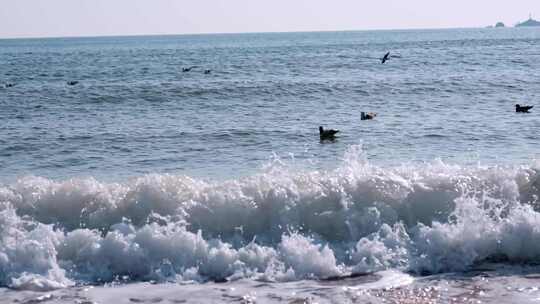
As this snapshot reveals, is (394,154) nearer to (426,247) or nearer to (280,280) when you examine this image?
(426,247)

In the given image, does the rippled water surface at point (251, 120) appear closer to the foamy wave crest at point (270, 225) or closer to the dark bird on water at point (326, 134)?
the dark bird on water at point (326, 134)

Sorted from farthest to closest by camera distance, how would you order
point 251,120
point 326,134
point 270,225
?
point 251,120 → point 326,134 → point 270,225

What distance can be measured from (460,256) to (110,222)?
5.16 m

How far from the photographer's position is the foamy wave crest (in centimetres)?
959

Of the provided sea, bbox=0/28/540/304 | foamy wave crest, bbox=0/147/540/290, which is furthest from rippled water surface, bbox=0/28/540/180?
foamy wave crest, bbox=0/147/540/290

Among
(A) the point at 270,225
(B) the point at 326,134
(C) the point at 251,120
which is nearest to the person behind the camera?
(A) the point at 270,225

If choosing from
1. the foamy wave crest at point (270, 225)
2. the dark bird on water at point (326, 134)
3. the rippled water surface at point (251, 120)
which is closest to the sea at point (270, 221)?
the foamy wave crest at point (270, 225)

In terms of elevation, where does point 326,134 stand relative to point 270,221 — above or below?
above

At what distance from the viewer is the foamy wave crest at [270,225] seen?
378 inches

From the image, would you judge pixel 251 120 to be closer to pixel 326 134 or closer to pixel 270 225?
pixel 326 134

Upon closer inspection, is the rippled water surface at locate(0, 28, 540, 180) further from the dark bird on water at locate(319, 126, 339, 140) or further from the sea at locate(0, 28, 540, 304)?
the dark bird on water at locate(319, 126, 339, 140)

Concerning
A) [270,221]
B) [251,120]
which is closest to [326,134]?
[251,120]

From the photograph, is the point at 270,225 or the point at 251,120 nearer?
the point at 270,225

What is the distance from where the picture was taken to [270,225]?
1102 centimetres
